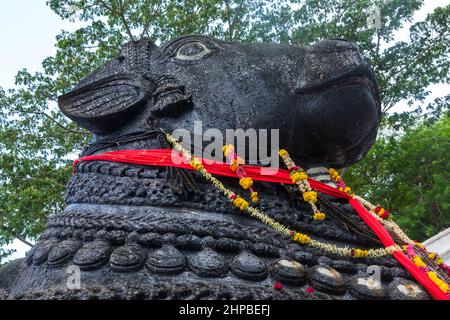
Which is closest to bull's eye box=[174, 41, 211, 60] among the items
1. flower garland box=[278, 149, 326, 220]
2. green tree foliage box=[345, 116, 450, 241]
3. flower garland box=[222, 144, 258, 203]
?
flower garland box=[222, 144, 258, 203]

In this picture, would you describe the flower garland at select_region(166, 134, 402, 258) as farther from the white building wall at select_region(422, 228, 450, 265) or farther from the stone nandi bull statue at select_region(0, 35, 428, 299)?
the white building wall at select_region(422, 228, 450, 265)

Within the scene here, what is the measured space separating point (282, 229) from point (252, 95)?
2.31 ft

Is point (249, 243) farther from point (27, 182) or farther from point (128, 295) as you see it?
point (27, 182)

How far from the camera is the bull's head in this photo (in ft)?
7.80

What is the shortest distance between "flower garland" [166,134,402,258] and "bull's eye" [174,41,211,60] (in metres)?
0.63

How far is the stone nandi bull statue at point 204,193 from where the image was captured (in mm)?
1850

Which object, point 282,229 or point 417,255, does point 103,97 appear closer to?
point 282,229

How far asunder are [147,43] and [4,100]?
30.0ft

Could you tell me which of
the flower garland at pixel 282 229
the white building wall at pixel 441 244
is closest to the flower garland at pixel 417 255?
the flower garland at pixel 282 229

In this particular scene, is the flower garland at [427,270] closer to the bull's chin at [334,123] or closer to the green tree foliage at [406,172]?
the bull's chin at [334,123]

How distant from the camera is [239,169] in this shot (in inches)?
88.9

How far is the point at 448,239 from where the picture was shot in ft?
23.9

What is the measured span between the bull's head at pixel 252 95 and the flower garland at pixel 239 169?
0.14 m
